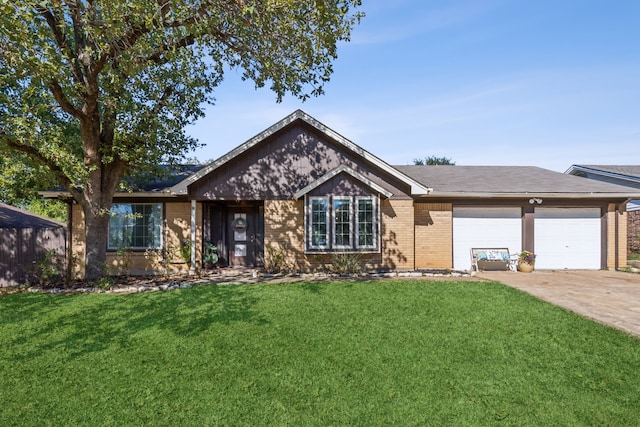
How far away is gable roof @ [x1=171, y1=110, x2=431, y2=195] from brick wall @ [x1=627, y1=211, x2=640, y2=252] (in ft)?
46.5

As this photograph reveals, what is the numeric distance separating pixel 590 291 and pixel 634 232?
13.1 m

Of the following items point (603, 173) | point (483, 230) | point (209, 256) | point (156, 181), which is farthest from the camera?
point (603, 173)

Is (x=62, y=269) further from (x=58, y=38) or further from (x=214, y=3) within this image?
(x=214, y=3)

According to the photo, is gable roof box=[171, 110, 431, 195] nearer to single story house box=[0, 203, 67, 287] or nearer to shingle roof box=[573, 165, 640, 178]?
single story house box=[0, 203, 67, 287]

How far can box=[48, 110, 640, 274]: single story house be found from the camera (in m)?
11.6

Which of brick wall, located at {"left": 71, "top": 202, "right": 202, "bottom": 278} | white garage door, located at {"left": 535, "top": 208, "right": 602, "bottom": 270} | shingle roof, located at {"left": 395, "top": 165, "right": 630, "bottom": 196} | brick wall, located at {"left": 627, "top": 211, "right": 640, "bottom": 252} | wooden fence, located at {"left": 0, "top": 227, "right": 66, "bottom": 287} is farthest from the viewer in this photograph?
brick wall, located at {"left": 627, "top": 211, "right": 640, "bottom": 252}

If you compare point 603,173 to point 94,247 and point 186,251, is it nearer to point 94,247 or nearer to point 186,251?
point 186,251

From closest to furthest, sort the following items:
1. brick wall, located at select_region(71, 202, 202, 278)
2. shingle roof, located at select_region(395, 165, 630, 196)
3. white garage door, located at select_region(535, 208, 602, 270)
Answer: brick wall, located at select_region(71, 202, 202, 278)
shingle roof, located at select_region(395, 165, 630, 196)
white garage door, located at select_region(535, 208, 602, 270)

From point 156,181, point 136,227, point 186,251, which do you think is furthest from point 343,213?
point 136,227

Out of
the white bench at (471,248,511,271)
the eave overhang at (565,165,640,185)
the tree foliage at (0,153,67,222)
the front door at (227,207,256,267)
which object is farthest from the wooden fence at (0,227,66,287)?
the eave overhang at (565,165,640,185)

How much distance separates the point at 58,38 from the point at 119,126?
8.08 ft

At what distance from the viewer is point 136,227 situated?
12.7 m

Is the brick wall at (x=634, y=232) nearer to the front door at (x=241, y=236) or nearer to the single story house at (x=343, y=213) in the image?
the single story house at (x=343, y=213)

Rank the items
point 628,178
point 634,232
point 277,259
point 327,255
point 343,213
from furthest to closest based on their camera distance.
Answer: point 628,178, point 634,232, point 327,255, point 277,259, point 343,213
